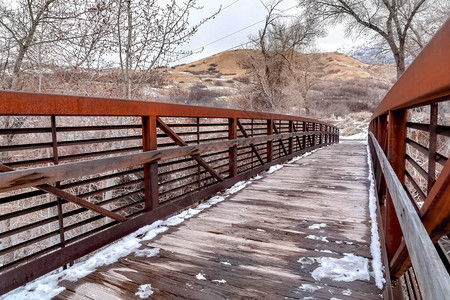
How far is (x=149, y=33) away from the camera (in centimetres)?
635

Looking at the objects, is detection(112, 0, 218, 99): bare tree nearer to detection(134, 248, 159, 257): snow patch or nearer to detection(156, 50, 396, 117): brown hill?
detection(156, 50, 396, 117): brown hill

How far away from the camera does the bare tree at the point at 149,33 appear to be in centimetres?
608

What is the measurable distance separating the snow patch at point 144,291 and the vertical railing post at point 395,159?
1.59 metres

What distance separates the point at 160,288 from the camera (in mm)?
1799

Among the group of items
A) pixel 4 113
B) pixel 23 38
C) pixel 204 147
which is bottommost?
pixel 204 147

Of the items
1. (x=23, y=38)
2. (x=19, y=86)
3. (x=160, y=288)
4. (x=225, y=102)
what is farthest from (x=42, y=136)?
(x=225, y=102)

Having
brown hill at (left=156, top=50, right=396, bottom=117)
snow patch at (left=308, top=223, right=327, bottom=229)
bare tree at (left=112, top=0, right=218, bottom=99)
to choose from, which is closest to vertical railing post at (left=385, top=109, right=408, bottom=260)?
snow patch at (left=308, top=223, right=327, bottom=229)

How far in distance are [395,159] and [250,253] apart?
128 cm

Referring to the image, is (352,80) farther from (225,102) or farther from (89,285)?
(89,285)

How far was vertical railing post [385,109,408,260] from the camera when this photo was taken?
1864mm

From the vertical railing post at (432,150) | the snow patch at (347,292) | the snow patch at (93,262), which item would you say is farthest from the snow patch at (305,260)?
the snow patch at (93,262)

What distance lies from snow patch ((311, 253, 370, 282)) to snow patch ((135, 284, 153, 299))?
3.55 ft

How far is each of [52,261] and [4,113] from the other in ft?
3.39

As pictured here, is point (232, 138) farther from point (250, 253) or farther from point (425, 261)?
point (425, 261)
